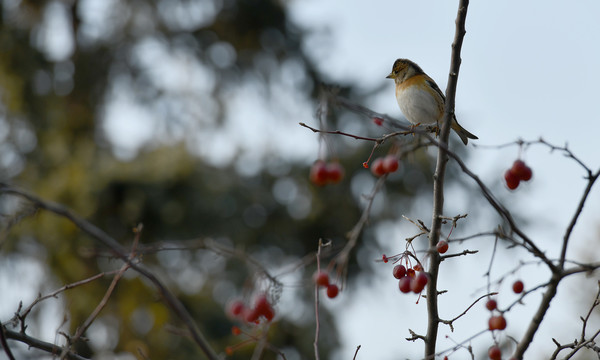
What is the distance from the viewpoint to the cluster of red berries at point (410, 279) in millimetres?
1539

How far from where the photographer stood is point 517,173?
1646mm

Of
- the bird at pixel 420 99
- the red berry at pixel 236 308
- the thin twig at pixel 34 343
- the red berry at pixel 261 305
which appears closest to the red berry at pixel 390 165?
the red berry at pixel 261 305

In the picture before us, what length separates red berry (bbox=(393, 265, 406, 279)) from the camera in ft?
5.86

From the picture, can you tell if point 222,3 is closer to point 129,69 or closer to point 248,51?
Result: point 248,51

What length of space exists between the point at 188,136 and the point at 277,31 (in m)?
1.80

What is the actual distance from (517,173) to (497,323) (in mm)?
377

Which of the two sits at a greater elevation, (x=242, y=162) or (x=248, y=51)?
(x=248, y=51)

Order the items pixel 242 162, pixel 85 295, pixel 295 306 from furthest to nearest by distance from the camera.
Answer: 1. pixel 242 162
2. pixel 295 306
3. pixel 85 295

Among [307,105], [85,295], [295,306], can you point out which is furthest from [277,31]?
[85,295]

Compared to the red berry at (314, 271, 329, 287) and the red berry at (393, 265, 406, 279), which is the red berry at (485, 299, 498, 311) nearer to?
the red berry at (393, 265, 406, 279)

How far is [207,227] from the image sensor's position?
739 cm

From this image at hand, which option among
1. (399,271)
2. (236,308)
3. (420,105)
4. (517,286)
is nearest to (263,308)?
(236,308)

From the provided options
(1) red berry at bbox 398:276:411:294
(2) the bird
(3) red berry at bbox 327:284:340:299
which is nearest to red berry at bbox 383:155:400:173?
(1) red berry at bbox 398:276:411:294

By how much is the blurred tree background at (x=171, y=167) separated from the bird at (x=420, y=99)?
2.95m
